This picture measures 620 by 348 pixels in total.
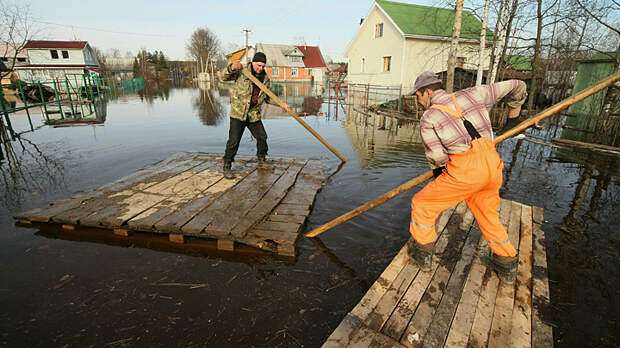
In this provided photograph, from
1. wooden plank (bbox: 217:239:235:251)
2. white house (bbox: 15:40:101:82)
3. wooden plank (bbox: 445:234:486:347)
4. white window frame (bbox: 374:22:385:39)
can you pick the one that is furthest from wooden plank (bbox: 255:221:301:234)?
white house (bbox: 15:40:101:82)

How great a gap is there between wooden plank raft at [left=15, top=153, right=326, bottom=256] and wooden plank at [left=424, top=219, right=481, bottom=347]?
1.62 m

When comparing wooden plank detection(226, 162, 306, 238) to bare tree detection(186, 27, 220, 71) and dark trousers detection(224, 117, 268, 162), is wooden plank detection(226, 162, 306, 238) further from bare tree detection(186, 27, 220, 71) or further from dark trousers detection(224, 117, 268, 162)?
bare tree detection(186, 27, 220, 71)

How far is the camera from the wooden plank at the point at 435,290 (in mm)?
1946

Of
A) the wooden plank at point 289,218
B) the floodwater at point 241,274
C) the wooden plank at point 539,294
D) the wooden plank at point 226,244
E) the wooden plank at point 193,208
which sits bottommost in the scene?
the floodwater at point 241,274

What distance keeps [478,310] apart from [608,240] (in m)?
3.05

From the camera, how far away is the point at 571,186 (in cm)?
552

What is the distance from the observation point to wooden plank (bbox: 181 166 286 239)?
3375mm

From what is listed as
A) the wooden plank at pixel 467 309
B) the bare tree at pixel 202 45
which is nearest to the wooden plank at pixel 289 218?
the wooden plank at pixel 467 309

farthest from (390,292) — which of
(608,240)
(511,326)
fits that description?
(608,240)

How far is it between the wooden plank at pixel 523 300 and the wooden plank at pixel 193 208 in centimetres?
332

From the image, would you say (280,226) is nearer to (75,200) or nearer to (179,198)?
(179,198)

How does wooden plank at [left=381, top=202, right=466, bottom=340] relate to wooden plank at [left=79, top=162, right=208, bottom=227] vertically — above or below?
below

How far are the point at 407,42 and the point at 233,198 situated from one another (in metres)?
19.3

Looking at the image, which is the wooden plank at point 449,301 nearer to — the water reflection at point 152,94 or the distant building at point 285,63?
the water reflection at point 152,94
